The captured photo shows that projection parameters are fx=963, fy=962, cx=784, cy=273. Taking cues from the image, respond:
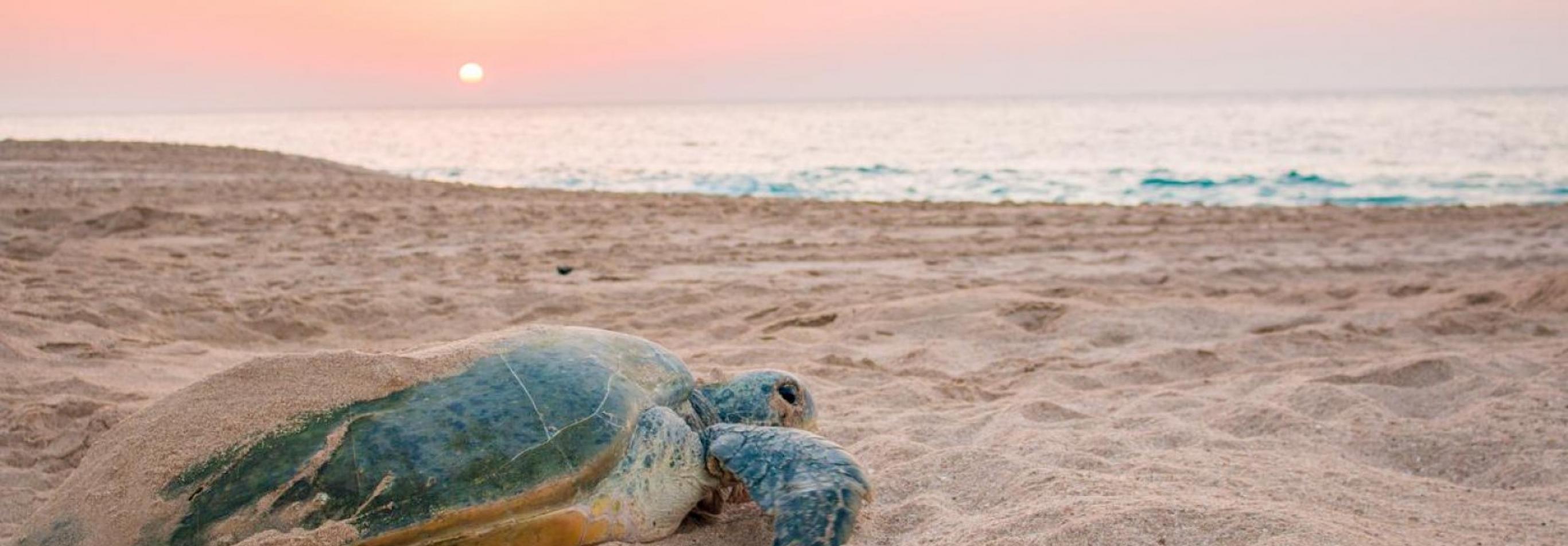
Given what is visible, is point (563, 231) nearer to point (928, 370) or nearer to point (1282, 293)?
point (928, 370)

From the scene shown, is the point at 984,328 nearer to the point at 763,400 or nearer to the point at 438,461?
the point at 763,400

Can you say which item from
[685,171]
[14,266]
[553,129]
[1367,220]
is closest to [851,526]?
[14,266]

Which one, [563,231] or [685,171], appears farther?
[685,171]

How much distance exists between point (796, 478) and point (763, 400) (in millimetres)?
512

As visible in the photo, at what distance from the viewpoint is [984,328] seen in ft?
17.3

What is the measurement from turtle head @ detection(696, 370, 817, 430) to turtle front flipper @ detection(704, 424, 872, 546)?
5.9 inches

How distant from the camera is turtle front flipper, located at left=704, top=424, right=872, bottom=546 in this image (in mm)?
2248

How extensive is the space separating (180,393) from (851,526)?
1676 mm

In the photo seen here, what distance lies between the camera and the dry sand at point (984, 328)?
2691mm

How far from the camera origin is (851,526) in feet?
7.41

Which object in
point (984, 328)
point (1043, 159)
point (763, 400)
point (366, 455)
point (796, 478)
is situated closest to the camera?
point (366, 455)

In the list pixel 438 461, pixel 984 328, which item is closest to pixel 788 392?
pixel 438 461

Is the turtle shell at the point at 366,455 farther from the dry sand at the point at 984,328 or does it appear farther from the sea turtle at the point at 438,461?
the dry sand at the point at 984,328

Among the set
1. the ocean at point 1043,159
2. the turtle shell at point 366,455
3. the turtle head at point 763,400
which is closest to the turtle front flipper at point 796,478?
the turtle head at point 763,400
